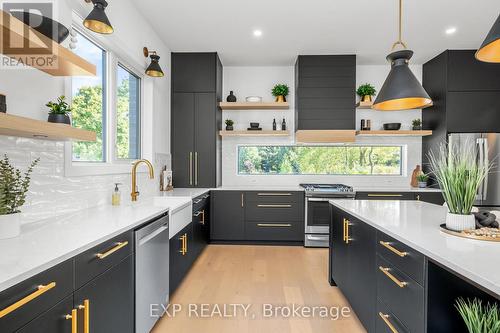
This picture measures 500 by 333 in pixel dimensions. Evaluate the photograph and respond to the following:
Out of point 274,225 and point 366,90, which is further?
point 366,90

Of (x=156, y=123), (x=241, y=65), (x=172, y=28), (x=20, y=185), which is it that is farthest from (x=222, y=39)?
(x=20, y=185)

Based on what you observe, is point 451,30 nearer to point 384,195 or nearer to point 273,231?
point 384,195

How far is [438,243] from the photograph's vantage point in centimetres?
127

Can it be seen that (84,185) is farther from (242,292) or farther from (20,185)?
(242,292)

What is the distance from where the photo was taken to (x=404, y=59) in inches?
79.8

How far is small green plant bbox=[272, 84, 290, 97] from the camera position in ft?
15.0

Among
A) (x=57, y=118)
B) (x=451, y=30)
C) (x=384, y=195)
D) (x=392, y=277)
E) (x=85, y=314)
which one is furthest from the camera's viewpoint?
(x=384, y=195)

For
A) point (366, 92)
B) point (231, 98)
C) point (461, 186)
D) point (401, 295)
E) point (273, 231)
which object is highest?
point (366, 92)

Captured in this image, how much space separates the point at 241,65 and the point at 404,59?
326 cm

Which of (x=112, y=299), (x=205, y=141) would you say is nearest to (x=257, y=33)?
(x=205, y=141)

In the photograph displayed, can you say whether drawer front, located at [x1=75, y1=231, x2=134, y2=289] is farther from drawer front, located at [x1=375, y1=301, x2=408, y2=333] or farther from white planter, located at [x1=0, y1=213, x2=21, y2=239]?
drawer front, located at [x1=375, y1=301, x2=408, y2=333]

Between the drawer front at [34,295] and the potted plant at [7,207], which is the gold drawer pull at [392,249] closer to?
the drawer front at [34,295]

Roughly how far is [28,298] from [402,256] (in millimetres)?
1612

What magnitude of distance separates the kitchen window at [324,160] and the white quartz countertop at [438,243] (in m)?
2.67
